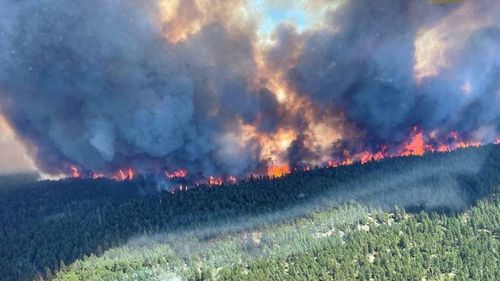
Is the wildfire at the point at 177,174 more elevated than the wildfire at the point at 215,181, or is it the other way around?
the wildfire at the point at 177,174

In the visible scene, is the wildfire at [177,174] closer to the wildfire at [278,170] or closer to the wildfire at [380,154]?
the wildfire at [380,154]

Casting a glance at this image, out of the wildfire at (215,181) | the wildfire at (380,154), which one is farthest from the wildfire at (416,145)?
the wildfire at (215,181)

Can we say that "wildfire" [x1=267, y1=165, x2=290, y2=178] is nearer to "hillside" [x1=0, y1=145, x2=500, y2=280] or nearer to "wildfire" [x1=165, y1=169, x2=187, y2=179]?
"hillside" [x1=0, y1=145, x2=500, y2=280]

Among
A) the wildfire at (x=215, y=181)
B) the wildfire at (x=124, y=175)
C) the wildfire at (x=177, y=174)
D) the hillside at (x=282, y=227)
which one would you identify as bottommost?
the hillside at (x=282, y=227)

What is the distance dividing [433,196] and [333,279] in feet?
141

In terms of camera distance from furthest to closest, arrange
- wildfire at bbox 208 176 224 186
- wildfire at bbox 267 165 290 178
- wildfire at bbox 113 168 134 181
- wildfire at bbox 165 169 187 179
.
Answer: wildfire at bbox 113 168 134 181 < wildfire at bbox 267 165 290 178 < wildfire at bbox 165 169 187 179 < wildfire at bbox 208 176 224 186

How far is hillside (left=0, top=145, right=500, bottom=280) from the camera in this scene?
120688 mm

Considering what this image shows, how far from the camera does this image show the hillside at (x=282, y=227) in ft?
396

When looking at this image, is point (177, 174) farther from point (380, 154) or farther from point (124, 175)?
point (380, 154)

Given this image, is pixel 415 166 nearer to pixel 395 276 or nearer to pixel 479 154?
pixel 479 154

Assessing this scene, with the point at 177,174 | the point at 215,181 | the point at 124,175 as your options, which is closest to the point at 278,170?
the point at 215,181

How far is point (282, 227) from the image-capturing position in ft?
453

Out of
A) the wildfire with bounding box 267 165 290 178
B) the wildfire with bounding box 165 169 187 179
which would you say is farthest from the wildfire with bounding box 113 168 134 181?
the wildfire with bounding box 267 165 290 178

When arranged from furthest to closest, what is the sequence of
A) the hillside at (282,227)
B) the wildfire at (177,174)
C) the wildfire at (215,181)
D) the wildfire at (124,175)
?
the wildfire at (124,175) < the wildfire at (177,174) < the wildfire at (215,181) < the hillside at (282,227)
